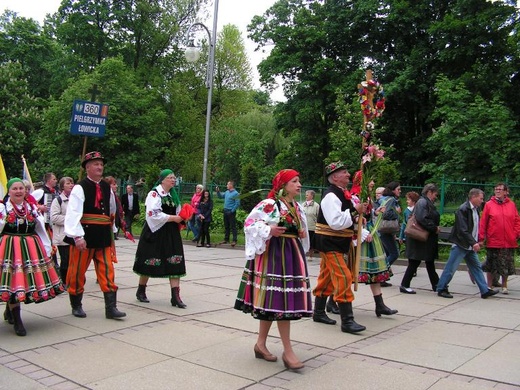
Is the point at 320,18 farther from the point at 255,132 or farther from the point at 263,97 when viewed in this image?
the point at 263,97

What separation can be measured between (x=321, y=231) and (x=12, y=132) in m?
28.0

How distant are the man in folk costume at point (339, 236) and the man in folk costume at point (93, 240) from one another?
257 centimetres

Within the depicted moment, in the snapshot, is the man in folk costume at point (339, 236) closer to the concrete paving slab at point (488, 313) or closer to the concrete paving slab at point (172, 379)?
the concrete paving slab at point (488, 313)

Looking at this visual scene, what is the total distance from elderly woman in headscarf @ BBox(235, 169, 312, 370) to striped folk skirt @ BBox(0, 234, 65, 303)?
7.43 ft

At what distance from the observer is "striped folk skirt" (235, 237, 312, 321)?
469cm

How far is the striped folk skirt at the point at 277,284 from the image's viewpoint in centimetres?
469

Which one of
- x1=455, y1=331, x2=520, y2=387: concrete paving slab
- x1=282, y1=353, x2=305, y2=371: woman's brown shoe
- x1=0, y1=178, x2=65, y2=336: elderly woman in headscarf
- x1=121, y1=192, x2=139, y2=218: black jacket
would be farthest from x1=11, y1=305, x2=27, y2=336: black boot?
x1=121, y1=192, x2=139, y2=218: black jacket

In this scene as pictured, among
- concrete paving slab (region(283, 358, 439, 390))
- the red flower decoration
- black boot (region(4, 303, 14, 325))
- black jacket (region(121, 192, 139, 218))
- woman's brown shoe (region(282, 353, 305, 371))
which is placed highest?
black jacket (region(121, 192, 139, 218))

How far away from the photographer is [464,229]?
852 cm

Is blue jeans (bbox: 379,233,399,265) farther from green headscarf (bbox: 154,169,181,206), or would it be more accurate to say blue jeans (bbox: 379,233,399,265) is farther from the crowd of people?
green headscarf (bbox: 154,169,181,206)

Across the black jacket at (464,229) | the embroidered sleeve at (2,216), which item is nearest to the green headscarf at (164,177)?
the embroidered sleeve at (2,216)

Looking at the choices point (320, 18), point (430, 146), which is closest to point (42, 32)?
point (320, 18)

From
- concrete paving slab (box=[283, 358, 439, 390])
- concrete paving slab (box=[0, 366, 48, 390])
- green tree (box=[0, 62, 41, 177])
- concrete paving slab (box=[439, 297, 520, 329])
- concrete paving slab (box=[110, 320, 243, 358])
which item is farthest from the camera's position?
green tree (box=[0, 62, 41, 177])

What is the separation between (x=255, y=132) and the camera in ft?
122
